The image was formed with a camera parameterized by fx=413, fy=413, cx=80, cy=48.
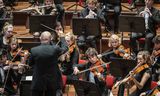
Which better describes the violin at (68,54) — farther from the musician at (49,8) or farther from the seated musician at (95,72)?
the musician at (49,8)

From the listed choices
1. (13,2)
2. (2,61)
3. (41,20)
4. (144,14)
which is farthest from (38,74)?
(13,2)

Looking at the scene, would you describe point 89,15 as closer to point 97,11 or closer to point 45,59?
point 97,11

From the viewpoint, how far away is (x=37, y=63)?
619 centimetres

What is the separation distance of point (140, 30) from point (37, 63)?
256 cm

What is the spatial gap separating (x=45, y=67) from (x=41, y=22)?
77.8 inches

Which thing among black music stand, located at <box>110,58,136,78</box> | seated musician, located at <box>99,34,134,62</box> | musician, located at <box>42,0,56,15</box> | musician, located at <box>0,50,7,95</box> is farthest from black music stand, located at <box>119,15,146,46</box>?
musician, located at <box>0,50,7,95</box>

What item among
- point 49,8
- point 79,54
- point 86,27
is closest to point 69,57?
point 79,54

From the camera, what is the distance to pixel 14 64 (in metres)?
7.37

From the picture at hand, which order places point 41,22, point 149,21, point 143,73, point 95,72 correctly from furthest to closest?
point 149,21 < point 41,22 < point 95,72 < point 143,73

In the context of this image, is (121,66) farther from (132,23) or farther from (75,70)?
(132,23)

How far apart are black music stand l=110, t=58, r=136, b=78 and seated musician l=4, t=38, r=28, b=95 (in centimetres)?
170

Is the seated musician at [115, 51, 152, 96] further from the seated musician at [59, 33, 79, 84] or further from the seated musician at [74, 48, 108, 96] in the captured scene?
the seated musician at [59, 33, 79, 84]

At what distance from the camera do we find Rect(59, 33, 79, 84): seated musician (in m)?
7.50

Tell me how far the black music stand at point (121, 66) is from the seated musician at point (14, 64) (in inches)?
67.1
